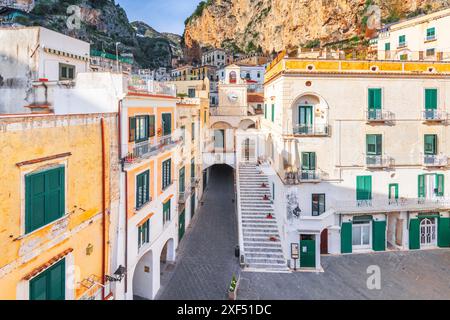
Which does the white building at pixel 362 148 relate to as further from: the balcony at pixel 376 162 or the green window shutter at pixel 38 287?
the green window shutter at pixel 38 287

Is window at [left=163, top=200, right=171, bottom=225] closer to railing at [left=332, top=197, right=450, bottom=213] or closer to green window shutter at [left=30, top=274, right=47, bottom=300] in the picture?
green window shutter at [left=30, top=274, right=47, bottom=300]

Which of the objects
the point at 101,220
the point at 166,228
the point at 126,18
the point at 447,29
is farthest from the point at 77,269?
the point at 126,18

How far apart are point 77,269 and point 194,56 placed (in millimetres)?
108348

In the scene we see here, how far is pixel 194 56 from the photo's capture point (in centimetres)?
11169

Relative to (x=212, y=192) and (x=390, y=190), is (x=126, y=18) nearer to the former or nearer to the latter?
(x=212, y=192)

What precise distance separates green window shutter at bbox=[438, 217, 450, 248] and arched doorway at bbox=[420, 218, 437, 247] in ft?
0.97

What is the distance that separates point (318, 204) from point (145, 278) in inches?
455

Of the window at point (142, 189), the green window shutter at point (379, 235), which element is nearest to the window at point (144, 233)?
the window at point (142, 189)

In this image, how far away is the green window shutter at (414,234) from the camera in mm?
22719

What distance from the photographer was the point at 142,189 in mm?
14695

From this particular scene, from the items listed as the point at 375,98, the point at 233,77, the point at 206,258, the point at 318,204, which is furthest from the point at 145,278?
the point at 233,77

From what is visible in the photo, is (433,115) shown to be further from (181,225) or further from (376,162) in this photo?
(181,225)

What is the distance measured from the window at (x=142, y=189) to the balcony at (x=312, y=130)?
34.2 feet
